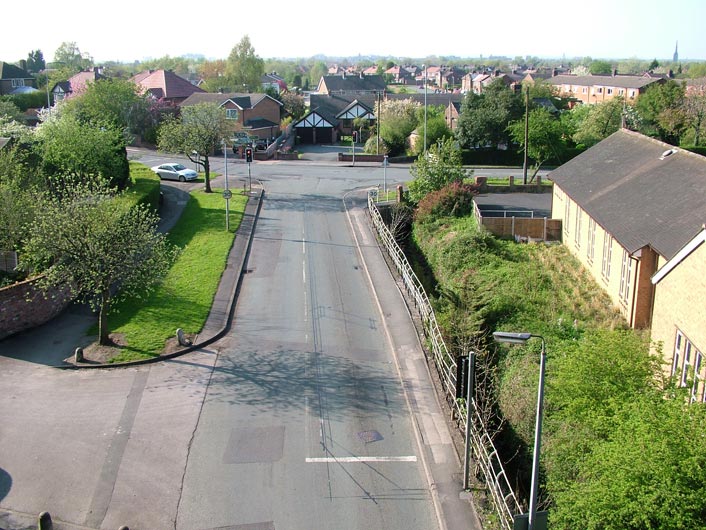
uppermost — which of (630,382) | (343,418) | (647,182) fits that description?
(647,182)

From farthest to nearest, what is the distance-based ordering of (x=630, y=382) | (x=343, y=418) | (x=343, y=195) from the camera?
(x=343, y=195)
(x=343, y=418)
(x=630, y=382)

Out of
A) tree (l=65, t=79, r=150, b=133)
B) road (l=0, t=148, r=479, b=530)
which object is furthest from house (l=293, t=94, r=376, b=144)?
road (l=0, t=148, r=479, b=530)

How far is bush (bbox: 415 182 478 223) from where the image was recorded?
41.8m

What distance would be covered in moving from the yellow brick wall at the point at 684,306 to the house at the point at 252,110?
59.6m

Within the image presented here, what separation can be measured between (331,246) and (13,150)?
54.5ft

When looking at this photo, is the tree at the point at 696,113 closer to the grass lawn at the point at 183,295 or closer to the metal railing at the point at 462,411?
the metal railing at the point at 462,411

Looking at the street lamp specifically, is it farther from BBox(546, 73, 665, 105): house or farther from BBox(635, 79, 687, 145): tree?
BBox(546, 73, 665, 105): house

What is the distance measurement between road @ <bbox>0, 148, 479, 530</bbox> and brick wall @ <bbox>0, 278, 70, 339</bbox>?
2.98 ft

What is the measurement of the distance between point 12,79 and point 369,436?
340ft

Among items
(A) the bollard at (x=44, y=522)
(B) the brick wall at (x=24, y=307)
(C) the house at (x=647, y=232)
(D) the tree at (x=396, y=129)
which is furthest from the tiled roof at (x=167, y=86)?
(A) the bollard at (x=44, y=522)

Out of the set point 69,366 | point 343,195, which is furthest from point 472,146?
point 69,366

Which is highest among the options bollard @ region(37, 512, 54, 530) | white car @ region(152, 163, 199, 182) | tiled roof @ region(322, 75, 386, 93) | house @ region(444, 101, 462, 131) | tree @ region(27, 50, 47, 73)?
tree @ region(27, 50, 47, 73)

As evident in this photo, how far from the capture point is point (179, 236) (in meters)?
38.8

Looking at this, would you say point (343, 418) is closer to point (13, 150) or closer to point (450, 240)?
point (450, 240)
